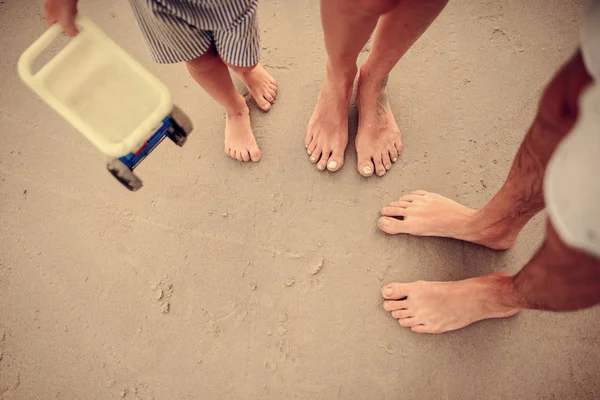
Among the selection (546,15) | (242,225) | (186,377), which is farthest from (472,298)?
(546,15)

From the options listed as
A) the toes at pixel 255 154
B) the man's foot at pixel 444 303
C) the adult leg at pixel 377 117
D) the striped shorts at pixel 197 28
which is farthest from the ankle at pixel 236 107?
the man's foot at pixel 444 303

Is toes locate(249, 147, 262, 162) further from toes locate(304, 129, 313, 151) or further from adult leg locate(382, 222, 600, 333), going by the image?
adult leg locate(382, 222, 600, 333)

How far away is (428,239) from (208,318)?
1.94 feet

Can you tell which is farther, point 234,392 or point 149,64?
point 149,64

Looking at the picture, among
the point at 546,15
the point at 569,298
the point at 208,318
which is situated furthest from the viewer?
the point at 546,15

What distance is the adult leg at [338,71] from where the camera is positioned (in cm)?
66

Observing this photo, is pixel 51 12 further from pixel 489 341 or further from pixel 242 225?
pixel 489 341

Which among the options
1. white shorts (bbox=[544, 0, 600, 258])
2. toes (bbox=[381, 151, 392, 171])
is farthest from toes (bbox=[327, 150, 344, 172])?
white shorts (bbox=[544, 0, 600, 258])

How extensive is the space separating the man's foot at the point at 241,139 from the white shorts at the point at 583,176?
0.74m

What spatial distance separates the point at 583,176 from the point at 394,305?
61cm

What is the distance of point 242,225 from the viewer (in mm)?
1001

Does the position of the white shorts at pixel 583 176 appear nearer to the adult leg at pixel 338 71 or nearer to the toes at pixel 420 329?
the adult leg at pixel 338 71

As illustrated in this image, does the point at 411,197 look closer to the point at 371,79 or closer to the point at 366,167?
the point at 366,167

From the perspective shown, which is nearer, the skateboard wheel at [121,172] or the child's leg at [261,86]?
the skateboard wheel at [121,172]
